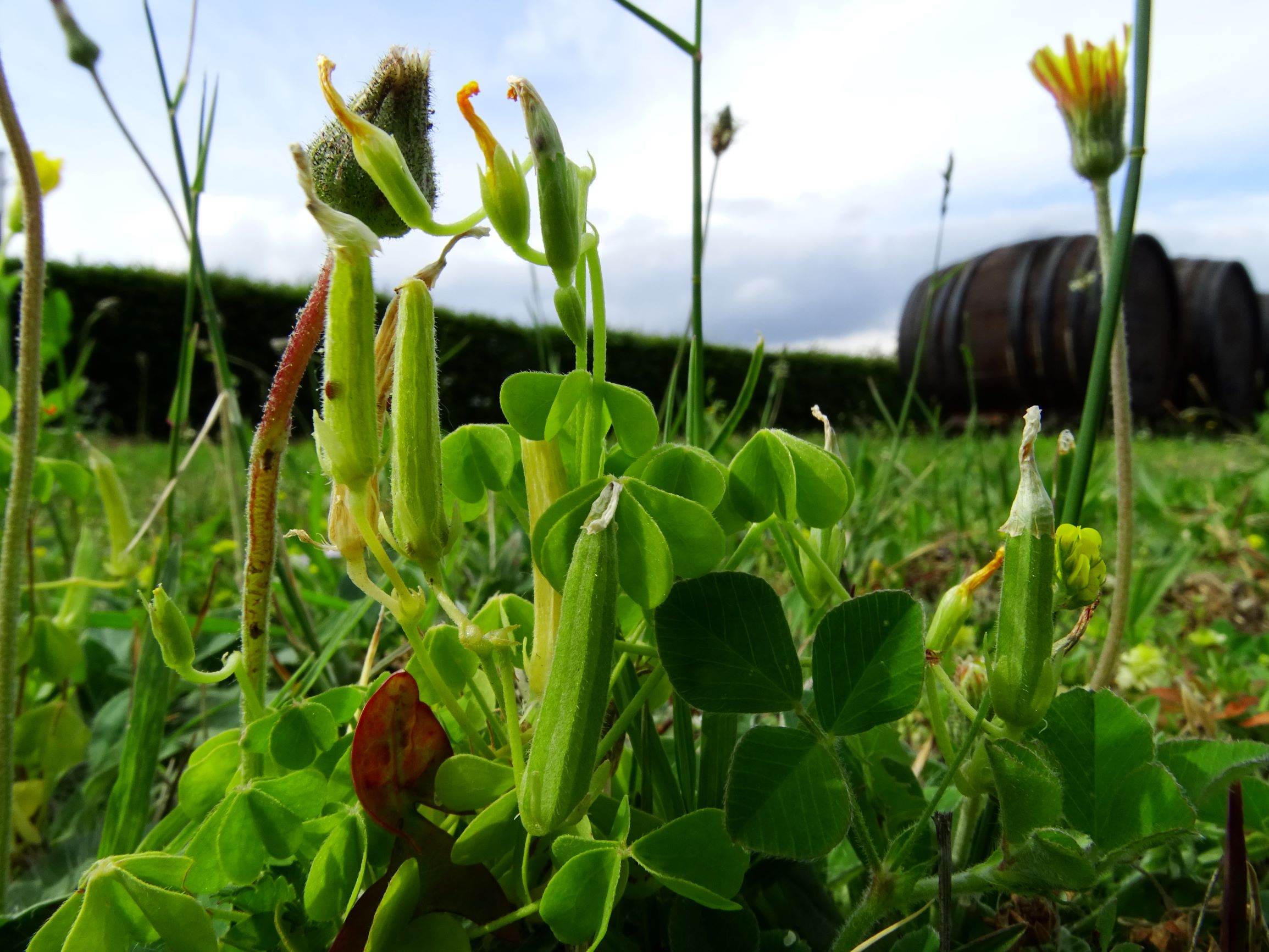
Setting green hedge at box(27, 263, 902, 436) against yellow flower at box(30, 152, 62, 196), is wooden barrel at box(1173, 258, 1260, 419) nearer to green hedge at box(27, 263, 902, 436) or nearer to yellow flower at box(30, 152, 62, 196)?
green hedge at box(27, 263, 902, 436)

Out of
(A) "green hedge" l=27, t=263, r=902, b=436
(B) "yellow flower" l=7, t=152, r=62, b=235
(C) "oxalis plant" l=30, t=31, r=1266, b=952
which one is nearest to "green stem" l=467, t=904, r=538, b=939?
(C) "oxalis plant" l=30, t=31, r=1266, b=952

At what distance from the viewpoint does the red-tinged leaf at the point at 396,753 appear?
0.33 metres

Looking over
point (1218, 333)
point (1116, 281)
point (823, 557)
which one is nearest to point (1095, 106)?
point (1116, 281)

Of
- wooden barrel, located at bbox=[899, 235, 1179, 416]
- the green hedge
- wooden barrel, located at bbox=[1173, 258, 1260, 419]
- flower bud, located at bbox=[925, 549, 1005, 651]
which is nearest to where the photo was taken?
flower bud, located at bbox=[925, 549, 1005, 651]

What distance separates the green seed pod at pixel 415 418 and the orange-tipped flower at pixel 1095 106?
1.97 feet

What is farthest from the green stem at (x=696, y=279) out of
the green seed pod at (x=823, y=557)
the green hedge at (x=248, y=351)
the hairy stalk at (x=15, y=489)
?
the green hedge at (x=248, y=351)

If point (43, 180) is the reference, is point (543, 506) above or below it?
below

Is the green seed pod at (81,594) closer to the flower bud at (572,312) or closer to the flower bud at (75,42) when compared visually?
the flower bud at (75,42)

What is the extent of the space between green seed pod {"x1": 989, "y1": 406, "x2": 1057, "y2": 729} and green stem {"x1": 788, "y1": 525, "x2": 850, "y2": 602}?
0.29 feet

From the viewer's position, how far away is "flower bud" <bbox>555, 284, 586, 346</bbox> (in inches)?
12.1

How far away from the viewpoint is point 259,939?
0.38 m

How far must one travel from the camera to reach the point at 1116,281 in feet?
1.61

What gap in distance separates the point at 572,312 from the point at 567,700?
0.13 m

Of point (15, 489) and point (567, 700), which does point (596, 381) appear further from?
point (15, 489)
